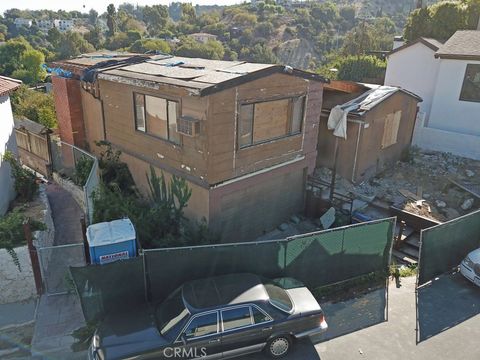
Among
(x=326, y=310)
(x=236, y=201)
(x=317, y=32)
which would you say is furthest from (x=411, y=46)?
(x=317, y=32)

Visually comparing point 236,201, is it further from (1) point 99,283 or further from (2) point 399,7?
(2) point 399,7

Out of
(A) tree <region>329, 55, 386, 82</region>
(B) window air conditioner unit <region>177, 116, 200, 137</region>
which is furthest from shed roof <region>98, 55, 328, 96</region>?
(A) tree <region>329, 55, 386, 82</region>

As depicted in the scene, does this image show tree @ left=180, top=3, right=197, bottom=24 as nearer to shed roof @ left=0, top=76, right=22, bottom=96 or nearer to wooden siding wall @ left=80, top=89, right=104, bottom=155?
wooden siding wall @ left=80, top=89, right=104, bottom=155

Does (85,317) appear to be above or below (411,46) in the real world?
below

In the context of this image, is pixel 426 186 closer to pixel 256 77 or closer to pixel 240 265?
pixel 256 77

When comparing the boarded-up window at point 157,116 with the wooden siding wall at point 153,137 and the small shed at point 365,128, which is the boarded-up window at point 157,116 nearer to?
the wooden siding wall at point 153,137


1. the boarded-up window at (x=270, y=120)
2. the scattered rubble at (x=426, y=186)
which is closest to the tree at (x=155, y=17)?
the scattered rubble at (x=426, y=186)
